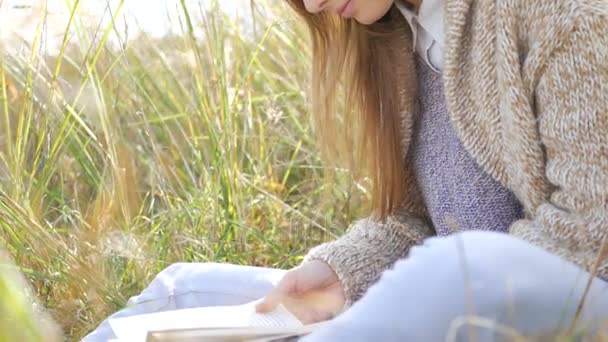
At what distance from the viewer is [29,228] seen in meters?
2.23

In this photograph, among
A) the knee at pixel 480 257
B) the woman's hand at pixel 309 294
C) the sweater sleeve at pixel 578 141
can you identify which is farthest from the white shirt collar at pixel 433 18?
the knee at pixel 480 257

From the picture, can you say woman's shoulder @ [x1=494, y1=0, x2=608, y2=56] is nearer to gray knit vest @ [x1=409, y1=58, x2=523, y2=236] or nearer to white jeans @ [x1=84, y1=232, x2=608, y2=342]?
gray knit vest @ [x1=409, y1=58, x2=523, y2=236]

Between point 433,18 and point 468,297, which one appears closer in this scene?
point 468,297

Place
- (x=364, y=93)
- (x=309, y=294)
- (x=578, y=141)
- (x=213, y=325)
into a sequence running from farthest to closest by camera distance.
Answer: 1. (x=364, y=93)
2. (x=309, y=294)
3. (x=213, y=325)
4. (x=578, y=141)

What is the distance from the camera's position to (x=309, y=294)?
190 centimetres

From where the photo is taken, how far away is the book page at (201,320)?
5.54 ft

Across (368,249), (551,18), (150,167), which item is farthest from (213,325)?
(150,167)

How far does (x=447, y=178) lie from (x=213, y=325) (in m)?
0.44

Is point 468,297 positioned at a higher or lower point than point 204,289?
higher

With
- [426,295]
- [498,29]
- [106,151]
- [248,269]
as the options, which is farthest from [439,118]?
[106,151]

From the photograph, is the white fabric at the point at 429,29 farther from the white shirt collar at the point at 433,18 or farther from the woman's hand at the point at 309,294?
the woman's hand at the point at 309,294

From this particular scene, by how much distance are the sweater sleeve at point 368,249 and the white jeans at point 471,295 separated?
60 centimetres

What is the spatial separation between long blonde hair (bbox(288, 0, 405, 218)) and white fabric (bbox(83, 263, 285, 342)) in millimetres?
257

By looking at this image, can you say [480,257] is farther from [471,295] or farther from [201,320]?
[201,320]
